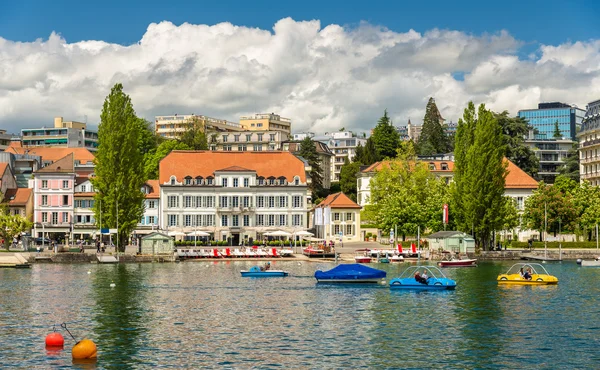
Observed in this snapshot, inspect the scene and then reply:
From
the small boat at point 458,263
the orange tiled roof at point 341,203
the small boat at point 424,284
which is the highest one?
the orange tiled roof at point 341,203

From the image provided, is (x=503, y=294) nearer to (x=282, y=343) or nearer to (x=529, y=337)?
(x=529, y=337)

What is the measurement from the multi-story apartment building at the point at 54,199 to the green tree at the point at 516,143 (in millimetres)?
76309

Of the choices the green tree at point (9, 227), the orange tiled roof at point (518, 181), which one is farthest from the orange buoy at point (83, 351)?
the orange tiled roof at point (518, 181)

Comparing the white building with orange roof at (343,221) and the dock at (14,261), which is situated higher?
the white building with orange roof at (343,221)

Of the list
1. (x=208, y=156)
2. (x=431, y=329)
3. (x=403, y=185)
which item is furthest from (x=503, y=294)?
(x=208, y=156)

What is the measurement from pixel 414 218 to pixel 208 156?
35.0m

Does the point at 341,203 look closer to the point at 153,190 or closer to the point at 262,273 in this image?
the point at 153,190

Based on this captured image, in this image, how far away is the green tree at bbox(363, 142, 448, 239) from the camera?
117750mm

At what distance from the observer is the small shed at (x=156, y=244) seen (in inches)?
4035

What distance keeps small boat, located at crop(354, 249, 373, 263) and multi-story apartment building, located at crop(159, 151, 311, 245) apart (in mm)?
19103

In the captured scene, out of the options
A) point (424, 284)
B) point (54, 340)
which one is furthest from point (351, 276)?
point (54, 340)

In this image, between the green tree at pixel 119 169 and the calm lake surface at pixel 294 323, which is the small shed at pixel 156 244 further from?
the calm lake surface at pixel 294 323

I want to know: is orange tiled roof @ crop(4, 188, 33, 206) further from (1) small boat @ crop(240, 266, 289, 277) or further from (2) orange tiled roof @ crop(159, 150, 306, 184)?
(1) small boat @ crop(240, 266, 289, 277)

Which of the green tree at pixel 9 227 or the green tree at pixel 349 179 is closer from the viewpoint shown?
the green tree at pixel 9 227
